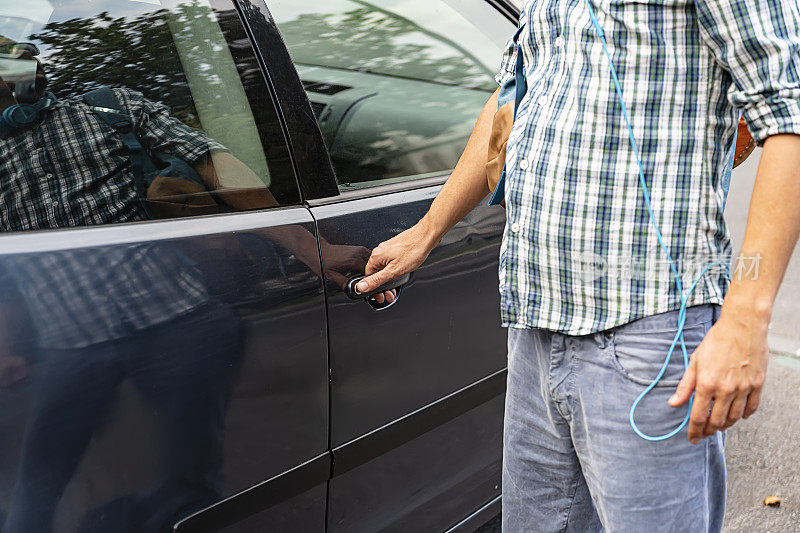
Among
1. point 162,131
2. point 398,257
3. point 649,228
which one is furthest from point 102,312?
point 649,228

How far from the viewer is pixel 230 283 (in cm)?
134

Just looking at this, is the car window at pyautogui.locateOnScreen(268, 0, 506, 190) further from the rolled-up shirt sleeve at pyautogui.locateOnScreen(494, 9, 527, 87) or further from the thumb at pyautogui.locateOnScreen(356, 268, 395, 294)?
the rolled-up shirt sleeve at pyautogui.locateOnScreen(494, 9, 527, 87)

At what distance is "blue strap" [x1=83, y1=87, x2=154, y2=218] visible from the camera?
145 cm

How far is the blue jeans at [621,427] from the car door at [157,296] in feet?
1.58

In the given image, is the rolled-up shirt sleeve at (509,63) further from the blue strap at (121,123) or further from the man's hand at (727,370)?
the blue strap at (121,123)

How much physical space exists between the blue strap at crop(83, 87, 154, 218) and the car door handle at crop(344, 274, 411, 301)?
0.44 metres

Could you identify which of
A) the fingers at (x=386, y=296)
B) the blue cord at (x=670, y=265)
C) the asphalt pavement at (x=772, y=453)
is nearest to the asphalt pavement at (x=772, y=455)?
the asphalt pavement at (x=772, y=453)

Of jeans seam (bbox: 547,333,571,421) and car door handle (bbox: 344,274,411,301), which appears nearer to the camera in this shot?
jeans seam (bbox: 547,333,571,421)

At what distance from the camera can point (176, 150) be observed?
1.51m

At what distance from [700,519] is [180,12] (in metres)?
1.37

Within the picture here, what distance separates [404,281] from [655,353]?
697mm

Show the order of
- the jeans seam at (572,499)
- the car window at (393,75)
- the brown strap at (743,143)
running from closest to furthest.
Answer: the brown strap at (743,143) < the jeans seam at (572,499) < the car window at (393,75)

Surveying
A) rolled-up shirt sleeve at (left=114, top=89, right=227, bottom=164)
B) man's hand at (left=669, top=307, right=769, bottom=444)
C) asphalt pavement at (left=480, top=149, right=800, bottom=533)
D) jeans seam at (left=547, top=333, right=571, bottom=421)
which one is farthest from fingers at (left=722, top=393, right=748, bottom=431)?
asphalt pavement at (left=480, top=149, right=800, bottom=533)

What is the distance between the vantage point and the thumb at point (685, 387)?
1.01m
